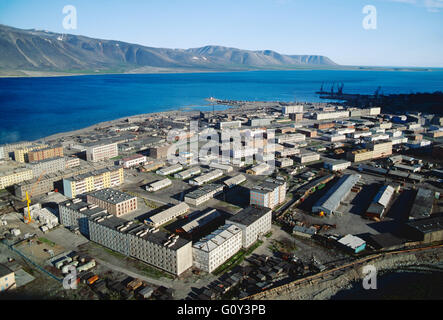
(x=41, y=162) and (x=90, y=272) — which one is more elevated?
(x=41, y=162)

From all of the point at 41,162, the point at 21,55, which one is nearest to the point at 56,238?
the point at 41,162

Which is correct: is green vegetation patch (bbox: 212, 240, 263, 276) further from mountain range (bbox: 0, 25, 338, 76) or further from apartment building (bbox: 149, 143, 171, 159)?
mountain range (bbox: 0, 25, 338, 76)

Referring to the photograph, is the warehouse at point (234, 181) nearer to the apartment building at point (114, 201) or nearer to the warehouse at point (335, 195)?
the warehouse at point (335, 195)

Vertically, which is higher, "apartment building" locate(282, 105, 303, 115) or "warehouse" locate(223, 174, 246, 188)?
"apartment building" locate(282, 105, 303, 115)

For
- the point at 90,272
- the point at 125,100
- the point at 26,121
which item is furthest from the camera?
the point at 125,100

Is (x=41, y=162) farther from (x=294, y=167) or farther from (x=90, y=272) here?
(x=294, y=167)

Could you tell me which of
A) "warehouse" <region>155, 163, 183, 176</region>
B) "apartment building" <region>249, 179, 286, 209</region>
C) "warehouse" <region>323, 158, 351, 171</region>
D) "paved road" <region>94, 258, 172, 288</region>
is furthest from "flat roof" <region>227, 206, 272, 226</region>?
"warehouse" <region>323, 158, 351, 171</region>
